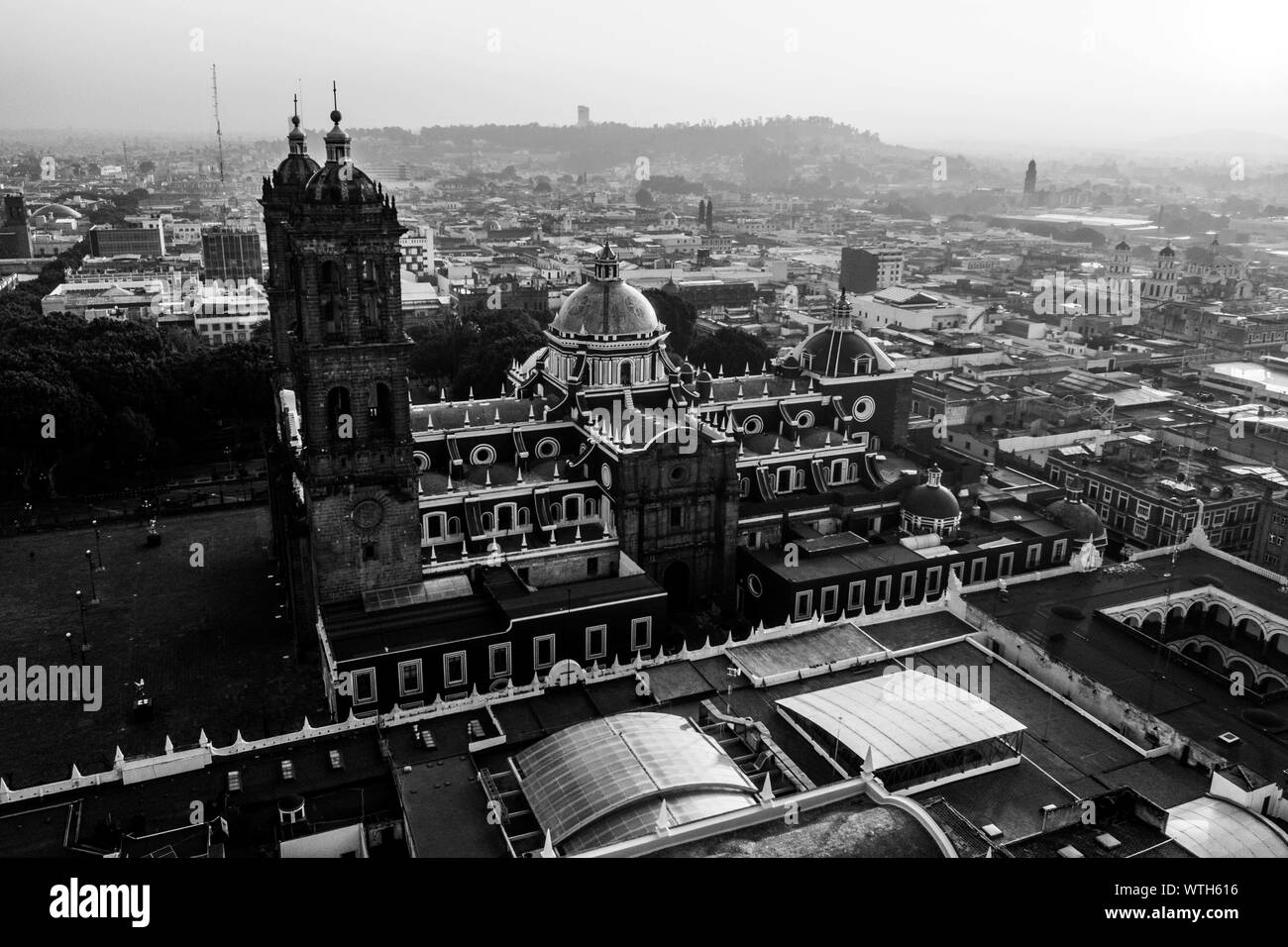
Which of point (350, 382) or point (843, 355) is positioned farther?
point (843, 355)

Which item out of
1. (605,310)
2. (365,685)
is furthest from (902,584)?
(365,685)

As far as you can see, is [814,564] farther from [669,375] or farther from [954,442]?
[954,442]

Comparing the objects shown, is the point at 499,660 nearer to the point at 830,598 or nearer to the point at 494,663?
the point at 494,663

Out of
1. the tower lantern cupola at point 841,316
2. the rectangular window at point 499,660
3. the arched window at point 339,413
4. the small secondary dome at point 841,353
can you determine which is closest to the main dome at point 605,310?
the small secondary dome at point 841,353

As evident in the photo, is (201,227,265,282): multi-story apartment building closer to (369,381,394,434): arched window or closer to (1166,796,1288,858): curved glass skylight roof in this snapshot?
(369,381,394,434): arched window

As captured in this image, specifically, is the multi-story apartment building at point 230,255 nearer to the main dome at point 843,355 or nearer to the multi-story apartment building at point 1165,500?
the main dome at point 843,355

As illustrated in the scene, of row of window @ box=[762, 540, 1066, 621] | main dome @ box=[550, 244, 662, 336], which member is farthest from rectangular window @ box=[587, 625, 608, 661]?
main dome @ box=[550, 244, 662, 336]
